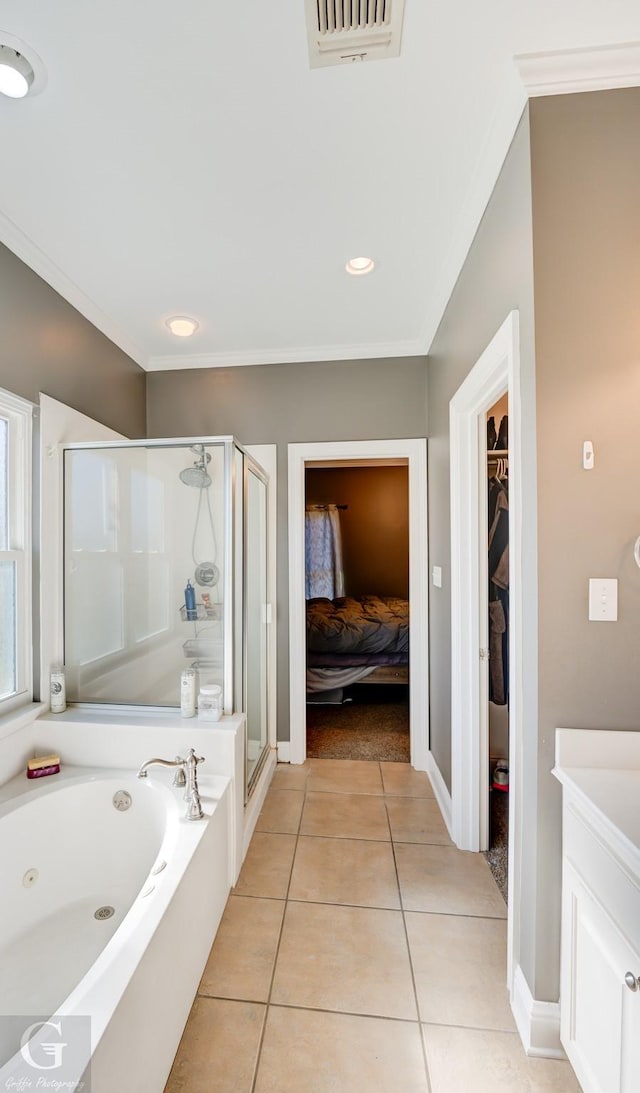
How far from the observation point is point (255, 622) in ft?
8.09

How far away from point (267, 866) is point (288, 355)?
273cm

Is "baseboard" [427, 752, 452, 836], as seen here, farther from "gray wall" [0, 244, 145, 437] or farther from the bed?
"gray wall" [0, 244, 145, 437]

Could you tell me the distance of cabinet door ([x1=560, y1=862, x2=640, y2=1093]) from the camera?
34.2 inches

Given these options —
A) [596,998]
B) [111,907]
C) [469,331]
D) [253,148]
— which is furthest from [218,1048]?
[253,148]

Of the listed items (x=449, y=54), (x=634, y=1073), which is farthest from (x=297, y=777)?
(x=449, y=54)

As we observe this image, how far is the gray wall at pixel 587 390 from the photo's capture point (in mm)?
1125

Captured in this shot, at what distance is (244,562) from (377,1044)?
172 cm

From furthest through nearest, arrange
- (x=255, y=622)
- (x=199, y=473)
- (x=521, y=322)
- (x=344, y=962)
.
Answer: (x=255, y=622), (x=199, y=473), (x=344, y=962), (x=521, y=322)

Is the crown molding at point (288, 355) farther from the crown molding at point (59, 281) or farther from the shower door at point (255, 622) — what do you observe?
the shower door at point (255, 622)

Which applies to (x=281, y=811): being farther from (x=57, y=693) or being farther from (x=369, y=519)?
(x=369, y=519)

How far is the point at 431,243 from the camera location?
179 centimetres

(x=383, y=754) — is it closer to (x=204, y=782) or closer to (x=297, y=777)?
(x=297, y=777)

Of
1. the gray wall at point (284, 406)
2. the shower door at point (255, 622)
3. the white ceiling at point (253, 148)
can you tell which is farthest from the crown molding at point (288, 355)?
the shower door at point (255, 622)

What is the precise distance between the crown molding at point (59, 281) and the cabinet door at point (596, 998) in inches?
109
